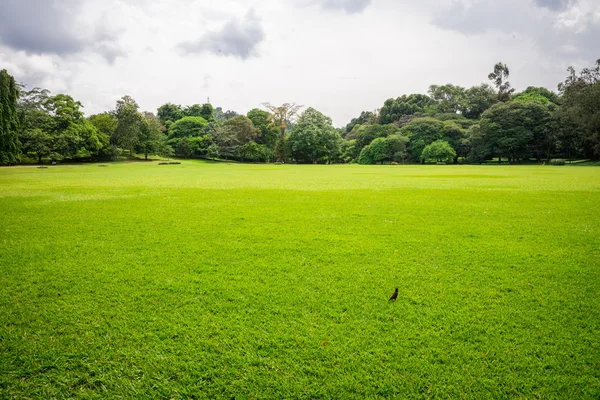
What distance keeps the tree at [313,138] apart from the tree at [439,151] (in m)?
20.1

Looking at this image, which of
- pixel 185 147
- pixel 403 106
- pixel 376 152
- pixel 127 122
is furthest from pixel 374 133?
pixel 127 122

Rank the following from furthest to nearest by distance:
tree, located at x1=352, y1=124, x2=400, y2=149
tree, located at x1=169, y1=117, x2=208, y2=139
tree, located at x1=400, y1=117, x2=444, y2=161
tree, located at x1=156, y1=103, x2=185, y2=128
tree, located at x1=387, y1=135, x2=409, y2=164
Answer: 1. tree, located at x1=156, y1=103, x2=185, y2=128
2. tree, located at x1=352, y1=124, x2=400, y2=149
3. tree, located at x1=169, y1=117, x2=208, y2=139
4. tree, located at x1=400, y1=117, x2=444, y2=161
5. tree, located at x1=387, y1=135, x2=409, y2=164

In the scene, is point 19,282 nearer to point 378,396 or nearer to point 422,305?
point 378,396

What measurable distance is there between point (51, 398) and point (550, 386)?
4.15 metres

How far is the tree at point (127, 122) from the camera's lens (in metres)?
56.9

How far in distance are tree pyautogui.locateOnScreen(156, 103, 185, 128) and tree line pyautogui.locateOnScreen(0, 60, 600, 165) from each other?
1.98ft

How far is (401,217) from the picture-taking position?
29.5 feet

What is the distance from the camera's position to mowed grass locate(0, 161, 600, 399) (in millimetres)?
2693

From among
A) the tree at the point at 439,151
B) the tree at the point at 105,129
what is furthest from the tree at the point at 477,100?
the tree at the point at 105,129

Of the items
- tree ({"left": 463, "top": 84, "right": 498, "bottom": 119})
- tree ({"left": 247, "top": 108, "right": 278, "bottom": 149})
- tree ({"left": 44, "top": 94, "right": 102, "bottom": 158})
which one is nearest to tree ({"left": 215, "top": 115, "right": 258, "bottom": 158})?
tree ({"left": 247, "top": 108, "right": 278, "bottom": 149})

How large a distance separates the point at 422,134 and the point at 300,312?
79.7 metres

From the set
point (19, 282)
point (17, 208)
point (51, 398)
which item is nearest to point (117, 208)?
point (17, 208)

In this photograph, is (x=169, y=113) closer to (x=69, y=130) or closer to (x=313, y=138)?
(x=69, y=130)

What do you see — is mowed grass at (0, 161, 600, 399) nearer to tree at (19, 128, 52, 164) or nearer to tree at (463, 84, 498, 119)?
tree at (19, 128, 52, 164)
